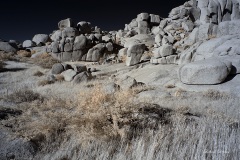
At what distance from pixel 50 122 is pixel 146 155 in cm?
280

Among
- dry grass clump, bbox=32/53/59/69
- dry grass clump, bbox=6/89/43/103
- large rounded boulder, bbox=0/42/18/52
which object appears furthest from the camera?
large rounded boulder, bbox=0/42/18/52

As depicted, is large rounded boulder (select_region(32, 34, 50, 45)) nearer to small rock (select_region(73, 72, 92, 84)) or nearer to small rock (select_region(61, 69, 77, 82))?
small rock (select_region(61, 69, 77, 82))

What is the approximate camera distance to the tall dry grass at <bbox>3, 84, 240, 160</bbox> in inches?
180

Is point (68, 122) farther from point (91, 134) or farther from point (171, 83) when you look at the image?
point (171, 83)

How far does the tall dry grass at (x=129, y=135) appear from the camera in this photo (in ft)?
15.0

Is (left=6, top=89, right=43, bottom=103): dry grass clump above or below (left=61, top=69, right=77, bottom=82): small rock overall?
below

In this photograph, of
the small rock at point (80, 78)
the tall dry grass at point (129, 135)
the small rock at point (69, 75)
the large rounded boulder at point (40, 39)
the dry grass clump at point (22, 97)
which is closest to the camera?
the tall dry grass at point (129, 135)

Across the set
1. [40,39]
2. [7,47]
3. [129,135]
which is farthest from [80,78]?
[40,39]

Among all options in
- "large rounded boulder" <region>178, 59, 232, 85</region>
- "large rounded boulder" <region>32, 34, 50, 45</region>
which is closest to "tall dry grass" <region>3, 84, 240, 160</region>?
"large rounded boulder" <region>178, 59, 232, 85</region>

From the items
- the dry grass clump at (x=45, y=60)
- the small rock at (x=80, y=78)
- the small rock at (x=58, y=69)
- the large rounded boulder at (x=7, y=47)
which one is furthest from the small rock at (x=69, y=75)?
the large rounded boulder at (x=7, y=47)

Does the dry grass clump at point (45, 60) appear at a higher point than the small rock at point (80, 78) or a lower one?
higher

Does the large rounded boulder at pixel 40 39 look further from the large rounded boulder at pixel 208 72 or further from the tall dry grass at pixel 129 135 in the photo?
the tall dry grass at pixel 129 135

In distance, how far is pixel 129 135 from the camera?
5.11 meters

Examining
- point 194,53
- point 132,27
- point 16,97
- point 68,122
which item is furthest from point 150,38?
point 68,122
